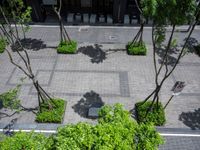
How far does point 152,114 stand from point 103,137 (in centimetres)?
1030

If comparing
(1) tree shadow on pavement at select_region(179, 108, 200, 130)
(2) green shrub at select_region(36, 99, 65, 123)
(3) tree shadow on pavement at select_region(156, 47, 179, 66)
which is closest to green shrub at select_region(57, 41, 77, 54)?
(2) green shrub at select_region(36, 99, 65, 123)

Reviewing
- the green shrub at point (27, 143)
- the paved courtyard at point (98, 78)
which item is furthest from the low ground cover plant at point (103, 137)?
the paved courtyard at point (98, 78)

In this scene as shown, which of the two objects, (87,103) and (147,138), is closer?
(147,138)

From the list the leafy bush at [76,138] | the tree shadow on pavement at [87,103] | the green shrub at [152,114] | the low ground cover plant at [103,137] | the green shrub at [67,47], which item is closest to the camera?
the leafy bush at [76,138]

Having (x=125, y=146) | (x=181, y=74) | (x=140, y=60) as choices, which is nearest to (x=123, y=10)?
(x=140, y=60)

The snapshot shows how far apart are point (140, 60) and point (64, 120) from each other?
10.5 m

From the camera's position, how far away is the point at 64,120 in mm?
20375

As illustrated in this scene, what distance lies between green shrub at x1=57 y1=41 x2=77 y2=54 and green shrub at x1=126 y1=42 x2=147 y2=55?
556 centimetres

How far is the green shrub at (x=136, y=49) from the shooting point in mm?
27328

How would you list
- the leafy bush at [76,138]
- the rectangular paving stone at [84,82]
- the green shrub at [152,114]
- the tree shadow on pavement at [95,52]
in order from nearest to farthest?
the leafy bush at [76,138]
the green shrub at [152,114]
the rectangular paving stone at [84,82]
the tree shadow on pavement at [95,52]

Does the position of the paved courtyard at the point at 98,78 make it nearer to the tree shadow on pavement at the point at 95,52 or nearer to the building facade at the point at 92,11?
the tree shadow on pavement at the point at 95,52

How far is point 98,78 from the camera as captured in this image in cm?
2455

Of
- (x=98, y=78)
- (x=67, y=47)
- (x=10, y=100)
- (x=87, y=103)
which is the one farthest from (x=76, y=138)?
(x=67, y=47)

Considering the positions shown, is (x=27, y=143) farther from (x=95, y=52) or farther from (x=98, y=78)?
(x=95, y=52)
